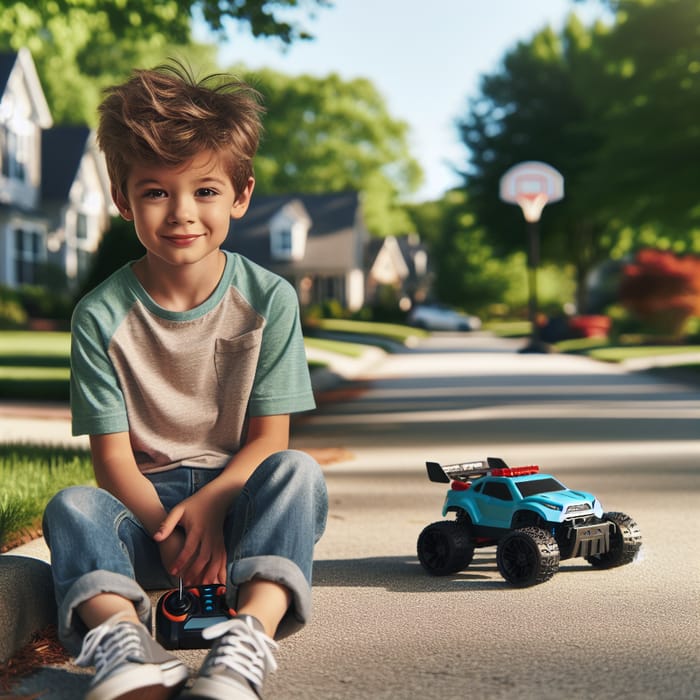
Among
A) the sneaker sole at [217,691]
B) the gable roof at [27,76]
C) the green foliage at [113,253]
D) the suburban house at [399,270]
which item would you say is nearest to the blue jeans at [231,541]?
the sneaker sole at [217,691]

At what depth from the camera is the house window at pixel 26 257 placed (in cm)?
3991

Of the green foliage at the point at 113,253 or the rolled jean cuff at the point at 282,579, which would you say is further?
the green foliage at the point at 113,253

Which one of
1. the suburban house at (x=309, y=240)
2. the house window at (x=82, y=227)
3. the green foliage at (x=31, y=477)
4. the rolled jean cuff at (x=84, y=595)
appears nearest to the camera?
the rolled jean cuff at (x=84, y=595)

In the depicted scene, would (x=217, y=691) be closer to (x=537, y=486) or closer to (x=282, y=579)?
(x=282, y=579)

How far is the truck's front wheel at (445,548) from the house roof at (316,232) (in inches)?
2235

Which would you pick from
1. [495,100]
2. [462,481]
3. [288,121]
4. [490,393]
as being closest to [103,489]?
[462,481]

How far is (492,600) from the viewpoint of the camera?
14.7 ft

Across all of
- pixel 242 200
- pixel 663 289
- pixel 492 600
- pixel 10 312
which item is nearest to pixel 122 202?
pixel 242 200

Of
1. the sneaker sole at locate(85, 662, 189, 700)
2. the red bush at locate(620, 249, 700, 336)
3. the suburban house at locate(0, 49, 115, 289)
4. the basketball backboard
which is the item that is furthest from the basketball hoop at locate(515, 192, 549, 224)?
the sneaker sole at locate(85, 662, 189, 700)

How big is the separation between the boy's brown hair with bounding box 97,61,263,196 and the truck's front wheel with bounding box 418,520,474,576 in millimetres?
1831

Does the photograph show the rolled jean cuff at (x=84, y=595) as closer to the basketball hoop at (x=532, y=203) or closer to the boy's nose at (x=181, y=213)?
the boy's nose at (x=181, y=213)

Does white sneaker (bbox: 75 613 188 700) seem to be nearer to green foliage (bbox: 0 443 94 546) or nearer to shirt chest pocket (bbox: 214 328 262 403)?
shirt chest pocket (bbox: 214 328 262 403)

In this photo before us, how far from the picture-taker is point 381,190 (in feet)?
256

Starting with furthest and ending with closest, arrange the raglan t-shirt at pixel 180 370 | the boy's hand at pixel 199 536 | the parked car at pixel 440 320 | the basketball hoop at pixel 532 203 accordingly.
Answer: the parked car at pixel 440 320
the basketball hoop at pixel 532 203
the raglan t-shirt at pixel 180 370
the boy's hand at pixel 199 536
